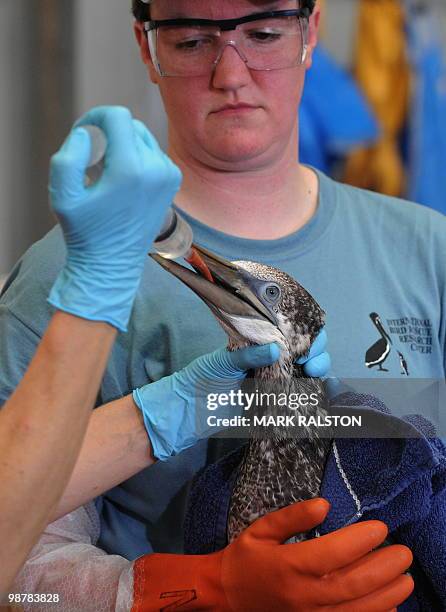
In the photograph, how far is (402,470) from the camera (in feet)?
3.59

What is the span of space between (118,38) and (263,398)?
2.12 meters

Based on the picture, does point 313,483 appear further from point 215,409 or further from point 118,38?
point 118,38

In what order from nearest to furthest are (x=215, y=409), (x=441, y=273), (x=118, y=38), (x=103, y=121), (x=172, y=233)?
(x=103, y=121) → (x=172, y=233) → (x=215, y=409) → (x=441, y=273) → (x=118, y=38)

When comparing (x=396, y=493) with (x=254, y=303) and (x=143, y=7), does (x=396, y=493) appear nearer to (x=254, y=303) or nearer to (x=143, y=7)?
(x=254, y=303)

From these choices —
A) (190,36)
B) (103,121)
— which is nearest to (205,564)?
(103,121)

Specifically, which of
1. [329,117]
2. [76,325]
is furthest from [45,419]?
[329,117]

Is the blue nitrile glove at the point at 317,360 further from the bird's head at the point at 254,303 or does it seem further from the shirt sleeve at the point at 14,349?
the shirt sleeve at the point at 14,349

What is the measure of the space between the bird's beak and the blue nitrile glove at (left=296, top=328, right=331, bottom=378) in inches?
3.1

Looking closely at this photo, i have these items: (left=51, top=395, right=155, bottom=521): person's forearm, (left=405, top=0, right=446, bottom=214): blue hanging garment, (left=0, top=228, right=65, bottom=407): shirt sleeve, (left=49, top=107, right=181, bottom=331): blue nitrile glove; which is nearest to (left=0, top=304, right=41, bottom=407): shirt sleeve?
(left=0, top=228, right=65, bottom=407): shirt sleeve

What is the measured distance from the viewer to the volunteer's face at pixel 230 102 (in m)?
1.25

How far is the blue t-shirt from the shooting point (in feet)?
4.09

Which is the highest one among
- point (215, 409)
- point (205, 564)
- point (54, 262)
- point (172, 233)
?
point (172, 233)

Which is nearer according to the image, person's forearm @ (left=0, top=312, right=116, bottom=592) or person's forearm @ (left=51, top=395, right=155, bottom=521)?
person's forearm @ (left=0, top=312, right=116, bottom=592)

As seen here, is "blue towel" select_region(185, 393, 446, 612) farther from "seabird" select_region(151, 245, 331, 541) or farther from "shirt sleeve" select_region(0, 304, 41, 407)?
"shirt sleeve" select_region(0, 304, 41, 407)
